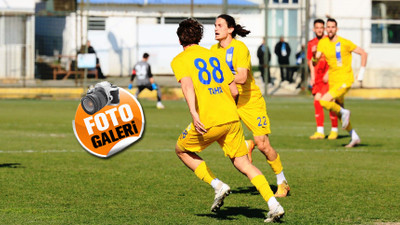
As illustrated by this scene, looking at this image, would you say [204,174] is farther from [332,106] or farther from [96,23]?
[96,23]

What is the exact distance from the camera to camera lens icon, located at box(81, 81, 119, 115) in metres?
7.55

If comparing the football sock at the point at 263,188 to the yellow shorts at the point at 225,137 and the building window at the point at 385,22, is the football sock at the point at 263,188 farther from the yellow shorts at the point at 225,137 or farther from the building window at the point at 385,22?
the building window at the point at 385,22

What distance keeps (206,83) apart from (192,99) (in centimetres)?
26

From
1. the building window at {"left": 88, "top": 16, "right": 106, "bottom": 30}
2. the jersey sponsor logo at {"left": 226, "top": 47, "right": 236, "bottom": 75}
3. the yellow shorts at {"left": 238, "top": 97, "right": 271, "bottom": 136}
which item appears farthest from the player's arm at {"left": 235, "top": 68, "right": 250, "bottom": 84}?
the building window at {"left": 88, "top": 16, "right": 106, "bottom": 30}

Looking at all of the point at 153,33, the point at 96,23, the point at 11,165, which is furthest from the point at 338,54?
the point at 96,23

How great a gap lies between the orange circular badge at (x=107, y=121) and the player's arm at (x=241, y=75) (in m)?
1.65

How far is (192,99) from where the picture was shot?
749 cm

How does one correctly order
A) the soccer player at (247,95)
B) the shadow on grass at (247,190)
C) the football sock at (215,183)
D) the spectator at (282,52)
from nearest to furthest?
the football sock at (215,183) → the soccer player at (247,95) → the shadow on grass at (247,190) → the spectator at (282,52)

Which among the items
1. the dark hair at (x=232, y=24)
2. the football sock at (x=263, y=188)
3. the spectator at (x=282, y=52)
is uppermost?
the spectator at (x=282, y=52)

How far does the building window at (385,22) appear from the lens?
39.5 metres

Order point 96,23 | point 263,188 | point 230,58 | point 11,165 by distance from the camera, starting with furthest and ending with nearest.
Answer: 1. point 96,23
2. point 11,165
3. point 230,58
4. point 263,188

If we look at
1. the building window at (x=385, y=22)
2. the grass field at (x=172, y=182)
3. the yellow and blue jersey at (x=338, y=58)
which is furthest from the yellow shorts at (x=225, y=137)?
the building window at (x=385, y=22)

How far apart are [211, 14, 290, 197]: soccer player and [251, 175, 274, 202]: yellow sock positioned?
68.7 inches

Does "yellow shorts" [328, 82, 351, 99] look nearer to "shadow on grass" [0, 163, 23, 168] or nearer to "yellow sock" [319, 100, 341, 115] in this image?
"yellow sock" [319, 100, 341, 115]
